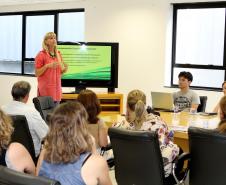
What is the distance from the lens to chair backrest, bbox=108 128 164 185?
287 centimetres

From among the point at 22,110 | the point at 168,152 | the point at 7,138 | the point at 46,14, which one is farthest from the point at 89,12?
the point at 7,138

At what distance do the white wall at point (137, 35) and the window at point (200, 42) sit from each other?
20cm

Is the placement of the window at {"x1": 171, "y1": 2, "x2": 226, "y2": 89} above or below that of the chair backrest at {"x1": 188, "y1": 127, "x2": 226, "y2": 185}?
above

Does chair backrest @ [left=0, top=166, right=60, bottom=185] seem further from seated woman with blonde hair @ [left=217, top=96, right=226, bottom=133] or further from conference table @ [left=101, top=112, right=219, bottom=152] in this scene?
conference table @ [left=101, top=112, right=219, bottom=152]

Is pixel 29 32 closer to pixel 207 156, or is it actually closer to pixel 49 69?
pixel 49 69

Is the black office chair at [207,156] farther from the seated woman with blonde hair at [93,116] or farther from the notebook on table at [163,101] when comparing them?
the notebook on table at [163,101]

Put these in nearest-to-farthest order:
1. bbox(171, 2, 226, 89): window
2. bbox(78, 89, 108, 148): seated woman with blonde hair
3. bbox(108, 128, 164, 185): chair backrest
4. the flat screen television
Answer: bbox(108, 128, 164, 185): chair backrest, bbox(78, 89, 108, 148): seated woman with blonde hair, the flat screen television, bbox(171, 2, 226, 89): window

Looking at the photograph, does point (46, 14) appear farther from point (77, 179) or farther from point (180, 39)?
point (77, 179)

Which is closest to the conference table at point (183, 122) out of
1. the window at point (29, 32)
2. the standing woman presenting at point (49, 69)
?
the standing woman presenting at point (49, 69)

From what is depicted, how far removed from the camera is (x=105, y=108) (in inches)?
257

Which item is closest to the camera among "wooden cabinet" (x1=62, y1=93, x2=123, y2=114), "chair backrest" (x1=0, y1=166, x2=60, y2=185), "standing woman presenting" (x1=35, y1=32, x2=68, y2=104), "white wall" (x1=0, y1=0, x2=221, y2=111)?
"chair backrest" (x1=0, y1=166, x2=60, y2=185)

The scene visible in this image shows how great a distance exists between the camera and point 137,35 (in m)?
7.59

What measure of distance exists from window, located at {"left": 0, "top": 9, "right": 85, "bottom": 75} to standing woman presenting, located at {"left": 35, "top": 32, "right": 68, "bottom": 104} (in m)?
3.17

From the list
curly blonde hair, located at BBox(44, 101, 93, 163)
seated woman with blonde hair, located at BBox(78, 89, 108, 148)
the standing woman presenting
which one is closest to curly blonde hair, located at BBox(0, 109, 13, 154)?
curly blonde hair, located at BBox(44, 101, 93, 163)
